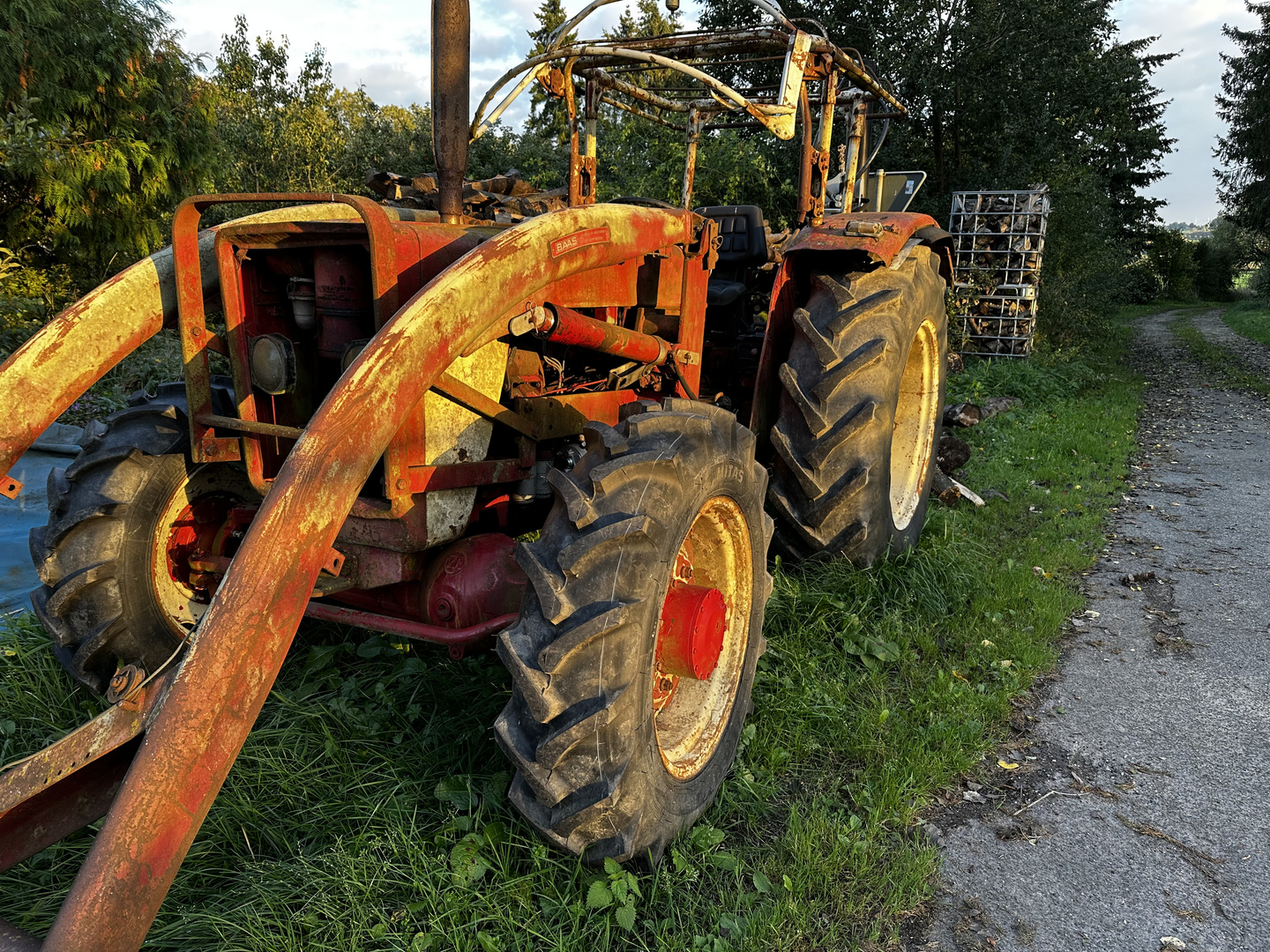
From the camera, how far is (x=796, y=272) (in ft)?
12.7

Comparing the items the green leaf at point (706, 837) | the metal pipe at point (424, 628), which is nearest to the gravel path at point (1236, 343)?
the green leaf at point (706, 837)

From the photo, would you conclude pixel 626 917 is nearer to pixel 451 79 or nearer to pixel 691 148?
pixel 451 79

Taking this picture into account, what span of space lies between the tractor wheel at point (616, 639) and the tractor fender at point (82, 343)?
4.39 feet

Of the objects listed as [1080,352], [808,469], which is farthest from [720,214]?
[1080,352]

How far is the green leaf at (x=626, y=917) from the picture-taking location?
2053 mm

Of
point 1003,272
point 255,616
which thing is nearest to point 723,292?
point 255,616

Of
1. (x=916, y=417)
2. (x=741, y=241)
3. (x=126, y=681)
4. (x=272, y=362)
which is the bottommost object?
(x=126, y=681)

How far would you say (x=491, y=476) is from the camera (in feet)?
8.42

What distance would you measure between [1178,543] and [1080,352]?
10291mm

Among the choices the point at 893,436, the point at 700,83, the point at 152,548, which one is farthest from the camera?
the point at 893,436

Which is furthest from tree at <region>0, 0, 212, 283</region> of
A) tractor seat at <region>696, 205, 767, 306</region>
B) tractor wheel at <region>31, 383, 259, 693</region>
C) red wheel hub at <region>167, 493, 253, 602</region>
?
tractor seat at <region>696, 205, 767, 306</region>

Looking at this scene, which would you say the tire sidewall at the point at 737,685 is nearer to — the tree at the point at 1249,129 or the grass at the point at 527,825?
the grass at the point at 527,825

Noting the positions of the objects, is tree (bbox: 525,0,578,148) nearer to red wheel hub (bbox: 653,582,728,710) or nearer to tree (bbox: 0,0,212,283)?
tree (bbox: 0,0,212,283)

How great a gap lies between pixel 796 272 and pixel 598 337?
5.42 ft
